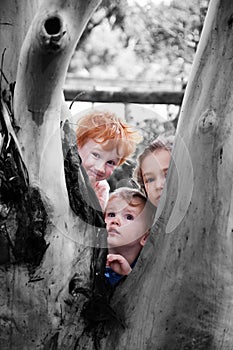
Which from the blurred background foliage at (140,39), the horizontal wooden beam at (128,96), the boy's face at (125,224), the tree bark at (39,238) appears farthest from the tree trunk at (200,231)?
the blurred background foliage at (140,39)

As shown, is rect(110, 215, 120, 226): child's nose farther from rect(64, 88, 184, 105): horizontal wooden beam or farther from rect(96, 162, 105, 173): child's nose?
rect(64, 88, 184, 105): horizontal wooden beam

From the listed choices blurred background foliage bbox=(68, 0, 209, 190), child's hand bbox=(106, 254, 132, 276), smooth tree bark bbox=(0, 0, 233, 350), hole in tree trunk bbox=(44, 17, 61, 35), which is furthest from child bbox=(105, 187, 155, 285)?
blurred background foliage bbox=(68, 0, 209, 190)

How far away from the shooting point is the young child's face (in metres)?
1.34

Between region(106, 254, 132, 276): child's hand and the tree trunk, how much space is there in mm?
187

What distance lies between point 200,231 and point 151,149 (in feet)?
0.92

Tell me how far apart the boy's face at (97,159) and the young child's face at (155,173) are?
0.20 ft

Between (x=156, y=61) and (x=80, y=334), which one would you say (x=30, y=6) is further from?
(x=156, y=61)

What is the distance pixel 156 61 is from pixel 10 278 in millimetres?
5287

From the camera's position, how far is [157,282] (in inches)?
44.3

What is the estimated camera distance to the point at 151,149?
1323mm

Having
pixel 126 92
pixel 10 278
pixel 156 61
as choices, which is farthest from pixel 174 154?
pixel 156 61

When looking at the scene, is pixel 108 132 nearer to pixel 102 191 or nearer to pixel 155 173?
pixel 155 173

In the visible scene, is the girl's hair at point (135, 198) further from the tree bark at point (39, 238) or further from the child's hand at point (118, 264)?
the tree bark at point (39, 238)

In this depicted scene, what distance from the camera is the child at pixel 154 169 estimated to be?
133cm
